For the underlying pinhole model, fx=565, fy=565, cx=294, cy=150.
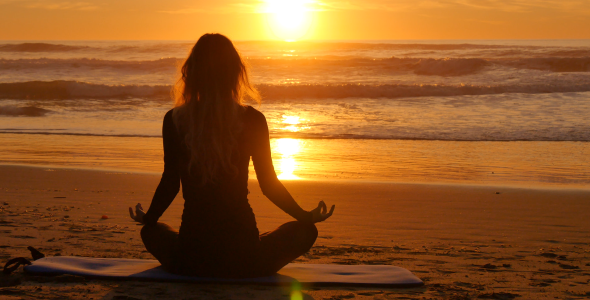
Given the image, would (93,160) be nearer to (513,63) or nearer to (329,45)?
(513,63)

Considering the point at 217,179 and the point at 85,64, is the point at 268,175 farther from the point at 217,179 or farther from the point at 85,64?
the point at 85,64

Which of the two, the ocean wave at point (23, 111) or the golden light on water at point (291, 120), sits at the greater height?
the golden light on water at point (291, 120)

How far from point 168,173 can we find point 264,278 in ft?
2.63

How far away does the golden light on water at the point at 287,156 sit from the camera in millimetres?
7547

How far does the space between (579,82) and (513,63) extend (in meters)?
6.28

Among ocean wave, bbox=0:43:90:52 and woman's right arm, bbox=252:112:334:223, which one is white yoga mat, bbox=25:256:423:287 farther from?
ocean wave, bbox=0:43:90:52

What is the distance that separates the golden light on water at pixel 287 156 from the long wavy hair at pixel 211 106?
438cm

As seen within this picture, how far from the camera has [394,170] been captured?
7.86 m

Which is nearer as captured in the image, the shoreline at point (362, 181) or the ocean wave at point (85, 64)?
the shoreline at point (362, 181)

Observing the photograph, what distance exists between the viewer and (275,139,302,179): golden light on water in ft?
24.8

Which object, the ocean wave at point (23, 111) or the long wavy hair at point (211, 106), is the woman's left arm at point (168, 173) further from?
the ocean wave at point (23, 111)

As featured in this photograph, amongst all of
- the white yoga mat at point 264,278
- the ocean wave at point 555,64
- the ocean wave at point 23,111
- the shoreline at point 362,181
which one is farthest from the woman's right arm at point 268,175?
the ocean wave at point 555,64

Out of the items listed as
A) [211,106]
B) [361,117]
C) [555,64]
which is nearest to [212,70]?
[211,106]

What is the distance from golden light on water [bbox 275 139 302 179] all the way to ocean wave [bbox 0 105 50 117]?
768 centimetres
